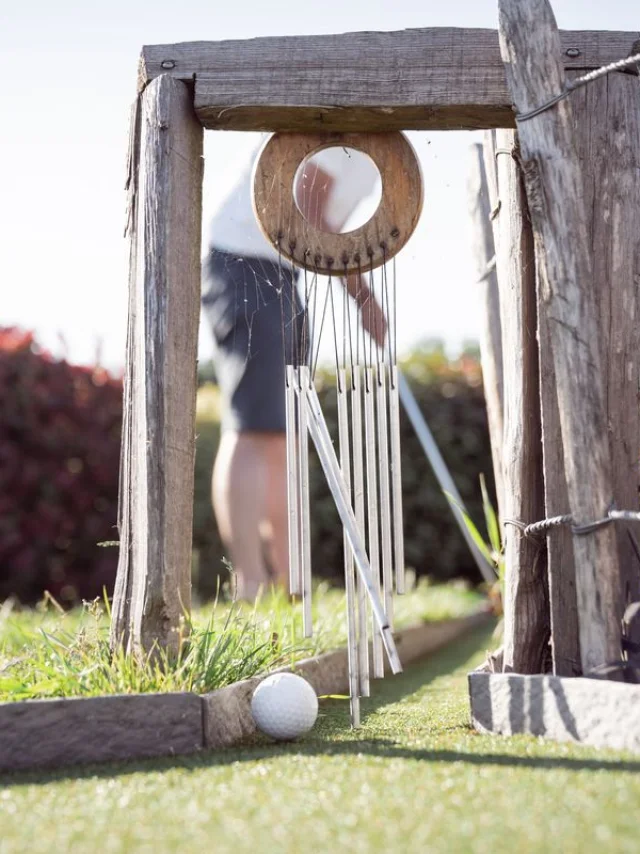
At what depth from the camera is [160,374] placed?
7.47 feet

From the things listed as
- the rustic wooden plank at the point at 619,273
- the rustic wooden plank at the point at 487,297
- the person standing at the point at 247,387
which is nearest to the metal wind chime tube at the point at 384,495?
the rustic wooden plank at the point at 619,273

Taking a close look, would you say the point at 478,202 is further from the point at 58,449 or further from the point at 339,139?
the point at 58,449

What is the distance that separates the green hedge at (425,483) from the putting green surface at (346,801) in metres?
4.18

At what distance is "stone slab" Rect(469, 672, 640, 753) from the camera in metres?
1.80

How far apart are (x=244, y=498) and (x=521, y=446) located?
2119 millimetres

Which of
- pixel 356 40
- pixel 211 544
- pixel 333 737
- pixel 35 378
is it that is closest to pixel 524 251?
pixel 356 40

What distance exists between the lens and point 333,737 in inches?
84.1

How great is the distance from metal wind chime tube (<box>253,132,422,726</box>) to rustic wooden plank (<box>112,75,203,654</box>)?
0.68ft

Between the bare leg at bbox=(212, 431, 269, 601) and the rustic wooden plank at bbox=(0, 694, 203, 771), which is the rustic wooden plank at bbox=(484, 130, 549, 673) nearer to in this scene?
the rustic wooden plank at bbox=(0, 694, 203, 771)

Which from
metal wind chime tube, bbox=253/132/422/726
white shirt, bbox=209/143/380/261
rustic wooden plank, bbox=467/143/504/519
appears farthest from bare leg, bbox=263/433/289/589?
metal wind chime tube, bbox=253/132/422/726

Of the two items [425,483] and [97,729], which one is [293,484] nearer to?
[97,729]

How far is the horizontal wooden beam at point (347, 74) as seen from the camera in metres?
2.37

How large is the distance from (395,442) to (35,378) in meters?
3.58

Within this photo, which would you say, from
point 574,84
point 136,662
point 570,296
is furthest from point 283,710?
point 574,84
